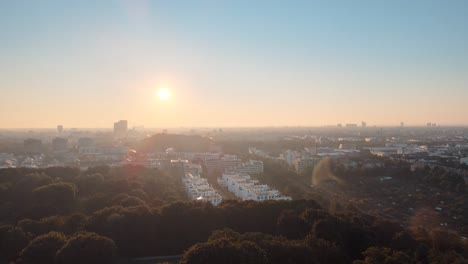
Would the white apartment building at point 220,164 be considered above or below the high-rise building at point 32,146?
below

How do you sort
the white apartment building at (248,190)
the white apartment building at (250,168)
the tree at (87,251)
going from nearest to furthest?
the tree at (87,251) < the white apartment building at (248,190) < the white apartment building at (250,168)

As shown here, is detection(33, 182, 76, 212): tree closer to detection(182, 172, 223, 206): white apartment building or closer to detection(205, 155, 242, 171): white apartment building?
detection(182, 172, 223, 206): white apartment building

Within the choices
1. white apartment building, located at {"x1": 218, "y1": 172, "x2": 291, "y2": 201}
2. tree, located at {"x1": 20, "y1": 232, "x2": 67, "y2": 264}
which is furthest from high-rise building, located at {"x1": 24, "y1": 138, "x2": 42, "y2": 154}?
tree, located at {"x1": 20, "y1": 232, "x2": 67, "y2": 264}

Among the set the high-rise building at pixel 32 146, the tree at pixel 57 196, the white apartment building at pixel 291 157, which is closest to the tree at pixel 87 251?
the tree at pixel 57 196

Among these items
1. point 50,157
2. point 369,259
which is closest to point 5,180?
point 369,259

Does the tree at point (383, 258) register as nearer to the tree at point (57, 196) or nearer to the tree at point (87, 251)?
the tree at point (87, 251)

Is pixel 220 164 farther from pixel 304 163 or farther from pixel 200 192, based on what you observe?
pixel 200 192

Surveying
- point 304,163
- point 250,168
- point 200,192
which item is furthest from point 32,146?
point 200,192
